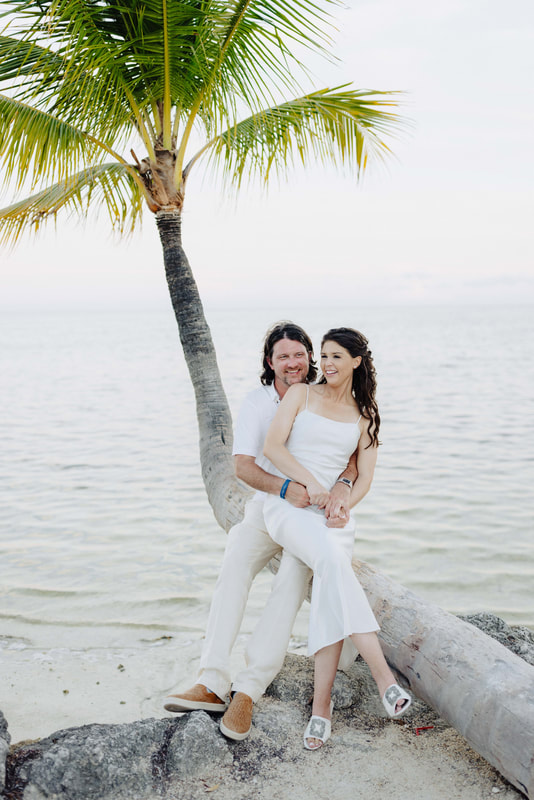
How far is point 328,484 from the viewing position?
13.0 feet

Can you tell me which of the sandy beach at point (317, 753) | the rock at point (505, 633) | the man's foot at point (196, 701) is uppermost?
the rock at point (505, 633)

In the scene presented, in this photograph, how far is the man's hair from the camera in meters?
4.18

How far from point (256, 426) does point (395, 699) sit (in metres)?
1.67

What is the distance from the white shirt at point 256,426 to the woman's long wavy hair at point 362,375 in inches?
14.0

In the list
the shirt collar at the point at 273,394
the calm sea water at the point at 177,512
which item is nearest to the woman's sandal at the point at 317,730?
the shirt collar at the point at 273,394

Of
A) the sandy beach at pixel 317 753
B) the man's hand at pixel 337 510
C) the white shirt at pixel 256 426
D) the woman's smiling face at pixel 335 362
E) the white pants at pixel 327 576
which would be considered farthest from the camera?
the white shirt at pixel 256 426

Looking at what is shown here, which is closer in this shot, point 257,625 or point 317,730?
point 317,730

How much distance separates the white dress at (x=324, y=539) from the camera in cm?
337

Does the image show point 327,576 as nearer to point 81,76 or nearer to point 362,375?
point 362,375

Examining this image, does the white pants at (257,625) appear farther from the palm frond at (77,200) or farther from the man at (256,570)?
the palm frond at (77,200)

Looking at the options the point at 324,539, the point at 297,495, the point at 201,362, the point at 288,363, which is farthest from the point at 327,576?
the point at 201,362

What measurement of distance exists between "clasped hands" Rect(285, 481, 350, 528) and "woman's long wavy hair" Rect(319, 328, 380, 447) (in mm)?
427

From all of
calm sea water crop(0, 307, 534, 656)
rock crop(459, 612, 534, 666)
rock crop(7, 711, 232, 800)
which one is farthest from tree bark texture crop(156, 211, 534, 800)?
calm sea water crop(0, 307, 534, 656)

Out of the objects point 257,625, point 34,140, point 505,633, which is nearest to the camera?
point 257,625
